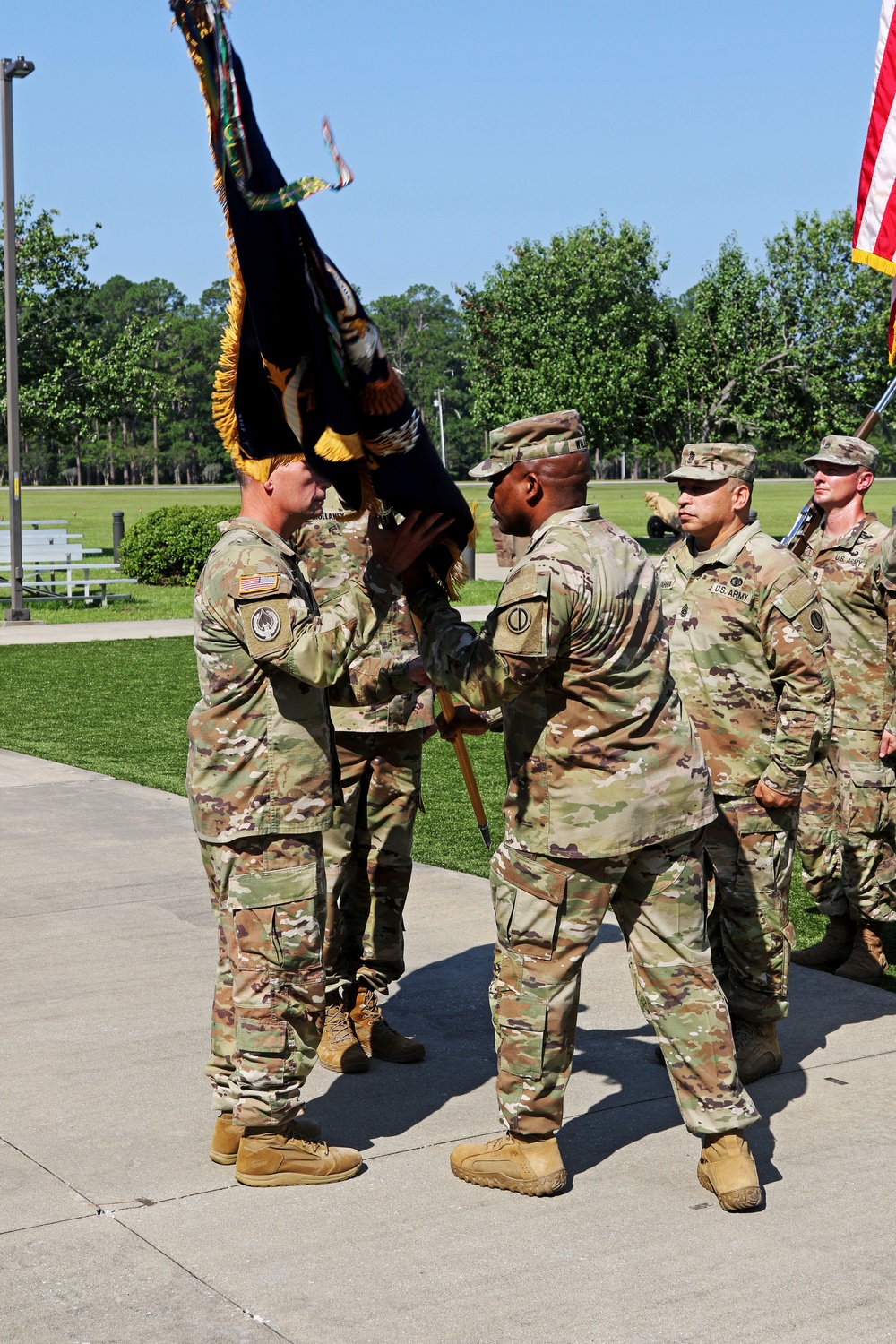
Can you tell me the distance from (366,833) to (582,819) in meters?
1.51

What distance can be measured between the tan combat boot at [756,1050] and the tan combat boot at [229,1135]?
1495mm

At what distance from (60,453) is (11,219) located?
10260 cm

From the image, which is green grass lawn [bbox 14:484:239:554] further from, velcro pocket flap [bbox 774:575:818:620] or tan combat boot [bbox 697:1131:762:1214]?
tan combat boot [bbox 697:1131:762:1214]

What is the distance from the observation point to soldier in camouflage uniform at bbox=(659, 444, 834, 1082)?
510 centimetres

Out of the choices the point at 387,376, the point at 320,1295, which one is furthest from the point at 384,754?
the point at 320,1295

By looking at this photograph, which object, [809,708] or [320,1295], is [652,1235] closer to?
[320,1295]

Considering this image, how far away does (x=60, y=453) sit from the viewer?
11769 centimetres

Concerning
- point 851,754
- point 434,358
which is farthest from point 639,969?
point 434,358

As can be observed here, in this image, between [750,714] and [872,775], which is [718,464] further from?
[872,775]

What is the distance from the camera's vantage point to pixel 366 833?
5.45m

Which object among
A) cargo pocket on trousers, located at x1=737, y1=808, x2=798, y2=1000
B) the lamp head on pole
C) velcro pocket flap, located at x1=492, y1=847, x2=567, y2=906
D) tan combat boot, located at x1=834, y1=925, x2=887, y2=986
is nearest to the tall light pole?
the lamp head on pole

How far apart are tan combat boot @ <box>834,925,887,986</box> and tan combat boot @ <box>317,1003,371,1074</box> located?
218cm

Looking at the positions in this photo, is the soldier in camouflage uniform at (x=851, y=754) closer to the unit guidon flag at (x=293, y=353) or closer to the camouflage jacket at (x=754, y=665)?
the camouflage jacket at (x=754, y=665)

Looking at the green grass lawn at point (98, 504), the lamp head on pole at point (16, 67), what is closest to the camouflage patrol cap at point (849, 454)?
the lamp head on pole at point (16, 67)
